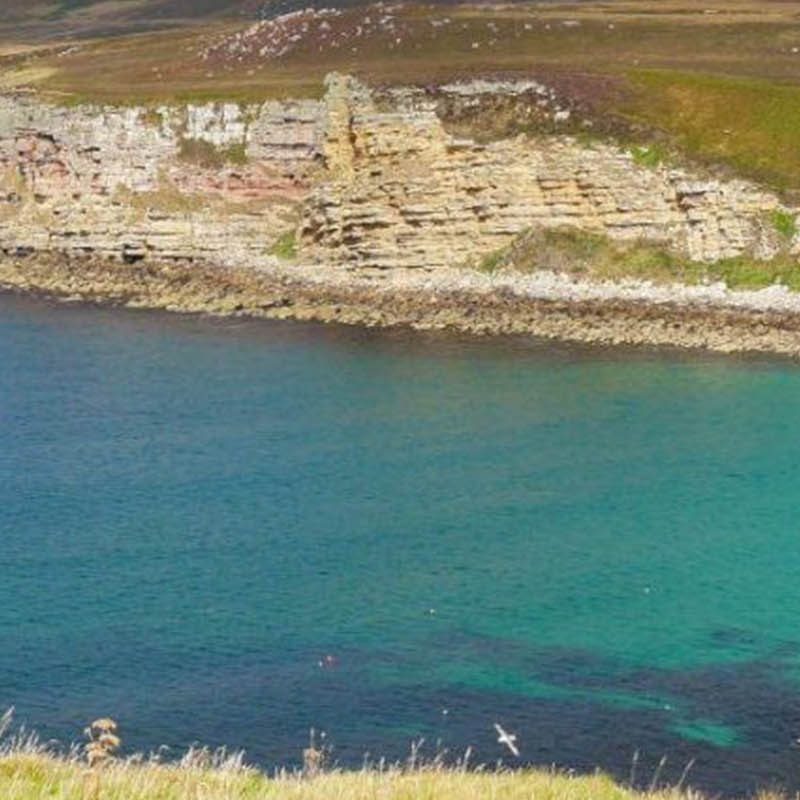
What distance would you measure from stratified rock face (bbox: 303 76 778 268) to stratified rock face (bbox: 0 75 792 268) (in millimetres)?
58

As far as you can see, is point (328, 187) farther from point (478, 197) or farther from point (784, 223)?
point (784, 223)

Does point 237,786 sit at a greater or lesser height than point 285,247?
greater

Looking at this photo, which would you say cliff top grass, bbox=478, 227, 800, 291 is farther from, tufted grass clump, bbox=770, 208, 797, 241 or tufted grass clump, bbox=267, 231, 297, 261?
tufted grass clump, bbox=267, 231, 297, 261

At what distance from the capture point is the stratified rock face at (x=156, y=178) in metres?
78.5

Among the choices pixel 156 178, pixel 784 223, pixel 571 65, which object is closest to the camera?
pixel 784 223

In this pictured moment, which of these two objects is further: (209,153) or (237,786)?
(209,153)

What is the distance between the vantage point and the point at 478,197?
240 feet

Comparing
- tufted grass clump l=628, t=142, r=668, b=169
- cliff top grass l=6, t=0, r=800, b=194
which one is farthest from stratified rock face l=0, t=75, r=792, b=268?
cliff top grass l=6, t=0, r=800, b=194

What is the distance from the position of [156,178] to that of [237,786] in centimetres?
6719

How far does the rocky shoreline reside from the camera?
2472 inches

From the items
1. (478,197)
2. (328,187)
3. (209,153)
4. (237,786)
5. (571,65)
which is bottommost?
(478,197)

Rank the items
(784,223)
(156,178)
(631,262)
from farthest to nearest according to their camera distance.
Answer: (156,178) < (631,262) < (784,223)

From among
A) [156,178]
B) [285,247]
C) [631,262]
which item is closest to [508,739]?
[631,262]

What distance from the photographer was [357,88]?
7831 cm
